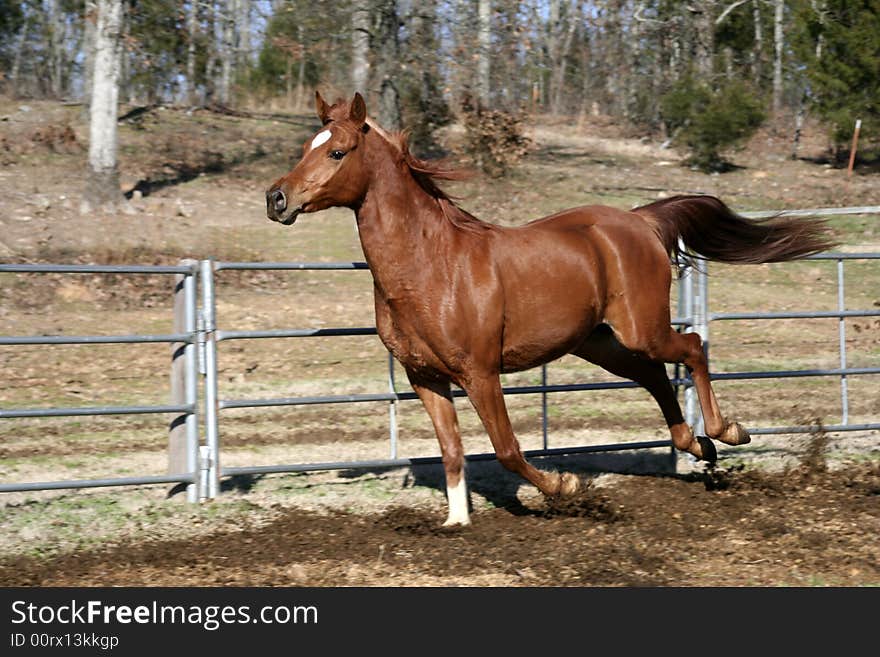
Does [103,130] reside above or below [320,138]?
above

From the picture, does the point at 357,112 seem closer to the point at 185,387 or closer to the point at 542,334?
the point at 542,334

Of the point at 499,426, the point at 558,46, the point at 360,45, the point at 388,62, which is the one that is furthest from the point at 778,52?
the point at 499,426

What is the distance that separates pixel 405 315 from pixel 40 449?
4.02m

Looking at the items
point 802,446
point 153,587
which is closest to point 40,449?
point 153,587

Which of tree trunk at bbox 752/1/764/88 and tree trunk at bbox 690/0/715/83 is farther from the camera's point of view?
tree trunk at bbox 752/1/764/88

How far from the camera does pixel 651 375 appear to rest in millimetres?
6719

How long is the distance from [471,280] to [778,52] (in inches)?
1021

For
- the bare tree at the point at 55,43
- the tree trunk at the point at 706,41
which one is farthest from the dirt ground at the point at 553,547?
the bare tree at the point at 55,43

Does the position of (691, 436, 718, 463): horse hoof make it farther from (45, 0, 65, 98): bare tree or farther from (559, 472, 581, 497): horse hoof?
(45, 0, 65, 98): bare tree

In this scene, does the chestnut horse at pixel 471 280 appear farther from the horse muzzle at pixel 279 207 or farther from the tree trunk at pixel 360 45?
the tree trunk at pixel 360 45

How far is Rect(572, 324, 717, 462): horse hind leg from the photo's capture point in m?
6.60

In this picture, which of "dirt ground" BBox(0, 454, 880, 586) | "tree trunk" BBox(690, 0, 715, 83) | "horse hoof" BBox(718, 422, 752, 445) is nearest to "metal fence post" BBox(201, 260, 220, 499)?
"dirt ground" BBox(0, 454, 880, 586)

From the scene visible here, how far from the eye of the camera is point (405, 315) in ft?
18.1

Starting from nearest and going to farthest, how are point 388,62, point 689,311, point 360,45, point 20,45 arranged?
1. point 689,311
2. point 360,45
3. point 388,62
4. point 20,45
